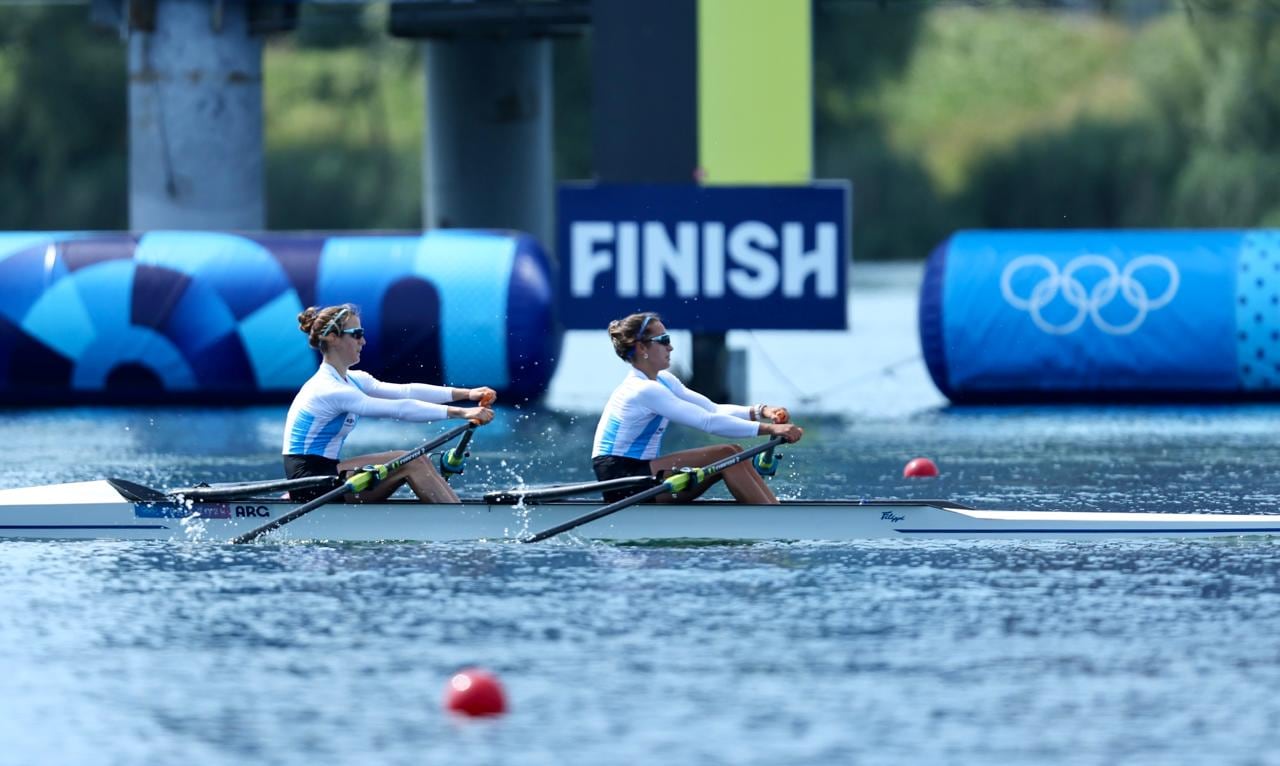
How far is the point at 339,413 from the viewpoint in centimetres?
1519

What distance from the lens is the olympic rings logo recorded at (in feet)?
78.2

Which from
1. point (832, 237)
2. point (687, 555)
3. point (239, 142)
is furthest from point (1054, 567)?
point (239, 142)

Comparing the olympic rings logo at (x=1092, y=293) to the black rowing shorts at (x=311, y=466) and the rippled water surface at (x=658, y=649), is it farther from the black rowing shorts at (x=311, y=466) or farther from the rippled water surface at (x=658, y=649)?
the black rowing shorts at (x=311, y=466)

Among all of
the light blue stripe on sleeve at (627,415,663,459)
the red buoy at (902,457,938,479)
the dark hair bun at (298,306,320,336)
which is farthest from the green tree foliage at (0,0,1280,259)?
the dark hair bun at (298,306,320,336)

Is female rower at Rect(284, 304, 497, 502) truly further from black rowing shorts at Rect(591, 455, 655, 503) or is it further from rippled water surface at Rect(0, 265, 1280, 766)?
black rowing shorts at Rect(591, 455, 655, 503)

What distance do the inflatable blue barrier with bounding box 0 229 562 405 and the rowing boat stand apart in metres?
8.89

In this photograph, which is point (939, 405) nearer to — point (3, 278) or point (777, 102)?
point (777, 102)

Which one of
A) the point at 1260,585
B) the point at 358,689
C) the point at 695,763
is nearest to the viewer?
the point at 695,763

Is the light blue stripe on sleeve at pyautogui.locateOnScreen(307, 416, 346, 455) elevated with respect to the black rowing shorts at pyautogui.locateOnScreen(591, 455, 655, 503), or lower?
elevated

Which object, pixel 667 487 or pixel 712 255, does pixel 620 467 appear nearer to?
pixel 667 487

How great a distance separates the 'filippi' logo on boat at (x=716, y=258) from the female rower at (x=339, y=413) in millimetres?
8588

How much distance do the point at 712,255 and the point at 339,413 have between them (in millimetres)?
9042

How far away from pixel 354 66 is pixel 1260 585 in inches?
2071

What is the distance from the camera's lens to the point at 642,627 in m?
12.1
